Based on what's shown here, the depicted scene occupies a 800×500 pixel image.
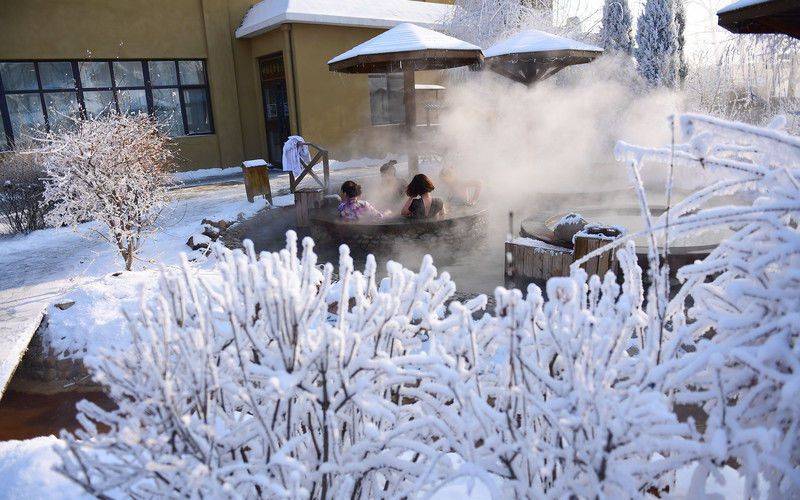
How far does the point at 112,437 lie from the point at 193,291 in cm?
55

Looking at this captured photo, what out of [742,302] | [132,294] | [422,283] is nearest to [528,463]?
[422,283]

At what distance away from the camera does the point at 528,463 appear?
6.06ft

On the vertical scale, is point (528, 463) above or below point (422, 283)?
below

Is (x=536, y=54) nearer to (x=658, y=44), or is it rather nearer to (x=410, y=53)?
(x=410, y=53)

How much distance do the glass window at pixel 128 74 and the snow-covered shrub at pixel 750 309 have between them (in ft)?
53.0

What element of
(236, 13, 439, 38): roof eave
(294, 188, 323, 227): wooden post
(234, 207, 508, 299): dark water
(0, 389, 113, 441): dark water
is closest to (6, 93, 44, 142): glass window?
→ (236, 13, 439, 38): roof eave

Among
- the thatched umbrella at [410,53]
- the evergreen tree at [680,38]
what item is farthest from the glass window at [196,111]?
the evergreen tree at [680,38]

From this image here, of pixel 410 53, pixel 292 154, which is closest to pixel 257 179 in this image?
pixel 292 154

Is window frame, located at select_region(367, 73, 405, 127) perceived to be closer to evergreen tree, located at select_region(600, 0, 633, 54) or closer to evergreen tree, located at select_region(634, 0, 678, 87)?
evergreen tree, located at select_region(600, 0, 633, 54)

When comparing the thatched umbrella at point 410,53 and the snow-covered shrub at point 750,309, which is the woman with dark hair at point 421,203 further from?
the snow-covered shrub at point 750,309

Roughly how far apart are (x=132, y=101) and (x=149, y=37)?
5.92 feet

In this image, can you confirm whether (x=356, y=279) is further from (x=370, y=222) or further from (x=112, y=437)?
(x=370, y=222)

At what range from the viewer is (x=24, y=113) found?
14156 millimetres

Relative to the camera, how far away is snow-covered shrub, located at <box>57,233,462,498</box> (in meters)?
1.73
